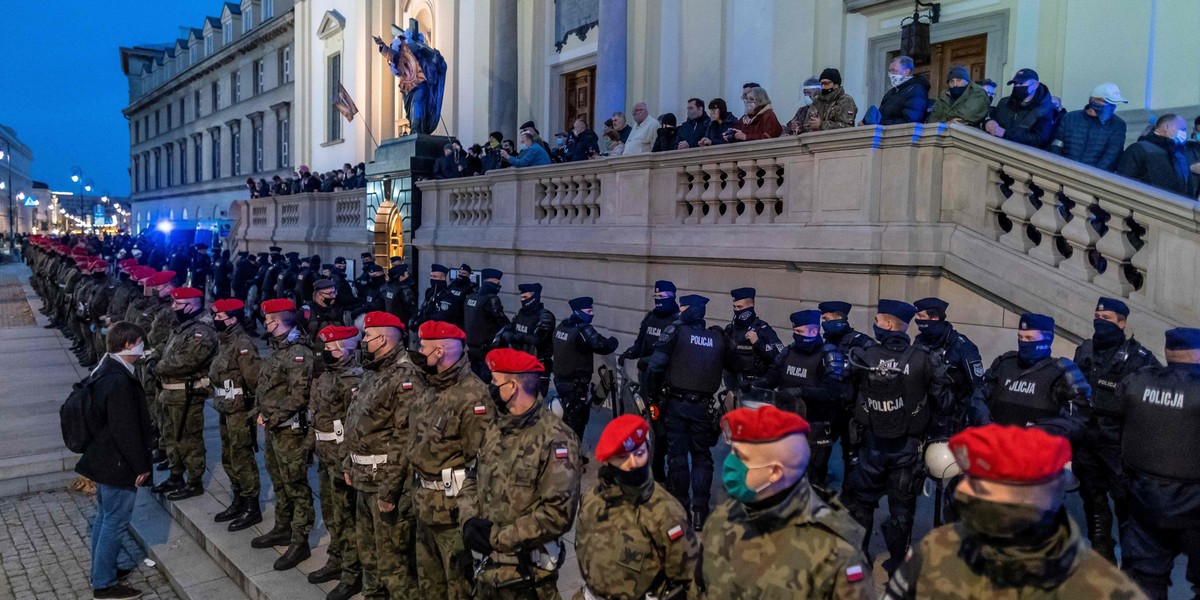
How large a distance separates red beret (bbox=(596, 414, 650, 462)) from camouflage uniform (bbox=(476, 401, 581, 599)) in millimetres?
684

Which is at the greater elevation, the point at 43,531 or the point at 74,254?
the point at 74,254

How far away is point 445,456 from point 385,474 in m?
0.57

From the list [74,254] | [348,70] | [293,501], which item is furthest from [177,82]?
[293,501]

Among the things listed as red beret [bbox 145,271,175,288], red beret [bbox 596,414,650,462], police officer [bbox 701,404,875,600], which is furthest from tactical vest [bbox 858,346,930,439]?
red beret [bbox 145,271,175,288]

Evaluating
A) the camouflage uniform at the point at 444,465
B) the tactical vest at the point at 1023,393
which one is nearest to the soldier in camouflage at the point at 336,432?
the camouflage uniform at the point at 444,465

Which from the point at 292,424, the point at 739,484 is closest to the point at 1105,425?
the point at 739,484

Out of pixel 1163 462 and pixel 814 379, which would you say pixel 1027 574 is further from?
pixel 814 379

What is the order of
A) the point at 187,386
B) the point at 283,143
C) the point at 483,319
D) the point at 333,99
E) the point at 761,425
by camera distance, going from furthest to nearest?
1. the point at 283,143
2. the point at 333,99
3. the point at 483,319
4. the point at 187,386
5. the point at 761,425

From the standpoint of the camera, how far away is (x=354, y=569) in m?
5.98

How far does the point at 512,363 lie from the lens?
170 inches

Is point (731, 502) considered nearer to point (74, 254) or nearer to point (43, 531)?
point (43, 531)

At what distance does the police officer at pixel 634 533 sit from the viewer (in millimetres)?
3520

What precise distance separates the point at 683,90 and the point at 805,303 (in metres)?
8.45

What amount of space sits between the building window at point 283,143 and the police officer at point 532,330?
108 feet
